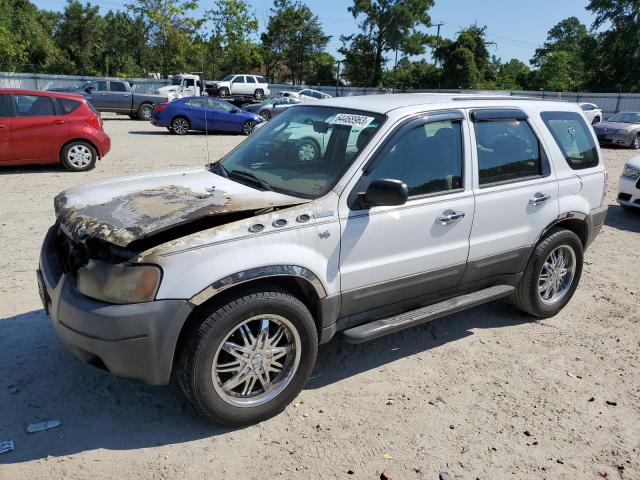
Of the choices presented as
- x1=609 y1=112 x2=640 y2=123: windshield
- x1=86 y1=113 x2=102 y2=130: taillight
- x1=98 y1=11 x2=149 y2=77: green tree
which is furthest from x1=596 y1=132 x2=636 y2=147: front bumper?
x1=98 y1=11 x2=149 y2=77: green tree

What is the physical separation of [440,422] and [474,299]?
42.4 inches

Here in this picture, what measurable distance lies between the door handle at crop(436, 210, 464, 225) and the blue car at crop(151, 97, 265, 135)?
1609cm

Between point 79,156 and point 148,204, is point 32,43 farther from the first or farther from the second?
point 148,204

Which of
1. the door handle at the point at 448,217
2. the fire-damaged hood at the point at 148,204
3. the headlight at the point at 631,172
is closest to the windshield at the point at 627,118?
the headlight at the point at 631,172

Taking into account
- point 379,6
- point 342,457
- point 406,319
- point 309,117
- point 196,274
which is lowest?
point 342,457

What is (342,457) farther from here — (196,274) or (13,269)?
(13,269)

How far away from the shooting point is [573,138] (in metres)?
4.77

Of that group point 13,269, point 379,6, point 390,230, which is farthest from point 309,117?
point 379,6

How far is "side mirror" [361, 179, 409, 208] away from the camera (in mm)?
3189

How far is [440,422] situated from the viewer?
3316mm

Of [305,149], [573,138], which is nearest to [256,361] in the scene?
[305,149]

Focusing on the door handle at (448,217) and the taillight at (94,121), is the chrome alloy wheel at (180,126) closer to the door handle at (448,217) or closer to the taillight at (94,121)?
the taillight at (94,121)

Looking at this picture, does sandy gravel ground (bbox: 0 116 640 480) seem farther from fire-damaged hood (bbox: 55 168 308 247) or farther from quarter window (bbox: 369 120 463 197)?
quarter window (bbox: 369 120 463 197)

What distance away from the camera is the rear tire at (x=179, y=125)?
19047 millimetres
